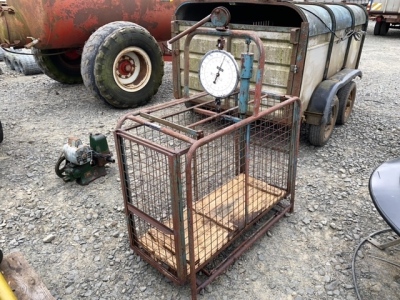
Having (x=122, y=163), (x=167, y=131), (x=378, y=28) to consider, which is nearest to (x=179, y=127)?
(x=167, y=131)

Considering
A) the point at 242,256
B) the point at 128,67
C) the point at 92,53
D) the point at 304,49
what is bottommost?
the point at 242,256

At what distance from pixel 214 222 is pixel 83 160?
146 centimetres

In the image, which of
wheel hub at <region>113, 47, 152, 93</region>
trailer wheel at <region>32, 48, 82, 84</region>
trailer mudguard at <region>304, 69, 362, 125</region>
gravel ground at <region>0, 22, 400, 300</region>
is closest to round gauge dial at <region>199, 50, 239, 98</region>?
gravel ground at <region>0, 22, 400, 300</region>

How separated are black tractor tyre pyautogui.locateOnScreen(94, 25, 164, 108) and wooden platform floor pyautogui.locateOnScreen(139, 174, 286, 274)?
288cm

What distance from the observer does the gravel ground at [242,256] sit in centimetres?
215

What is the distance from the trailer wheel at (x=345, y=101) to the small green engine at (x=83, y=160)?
9.48 ft

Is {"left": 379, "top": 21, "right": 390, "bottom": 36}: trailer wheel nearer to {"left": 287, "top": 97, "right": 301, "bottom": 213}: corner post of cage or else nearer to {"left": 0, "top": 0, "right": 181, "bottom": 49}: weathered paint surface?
{"left": 0, "top": 0, "right": 181, "bottom": 49}: weathered paint surface

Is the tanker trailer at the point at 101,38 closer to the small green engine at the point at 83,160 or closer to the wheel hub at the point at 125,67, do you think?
the wheel hub at the point at 125,67

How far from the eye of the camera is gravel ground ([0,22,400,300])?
215cm

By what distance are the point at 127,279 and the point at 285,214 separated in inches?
54.2

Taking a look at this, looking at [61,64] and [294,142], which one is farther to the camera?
[61,64]

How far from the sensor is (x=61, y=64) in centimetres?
627

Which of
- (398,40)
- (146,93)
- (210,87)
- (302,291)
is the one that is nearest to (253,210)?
(302,291)

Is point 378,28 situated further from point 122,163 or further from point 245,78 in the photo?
point 122,163
